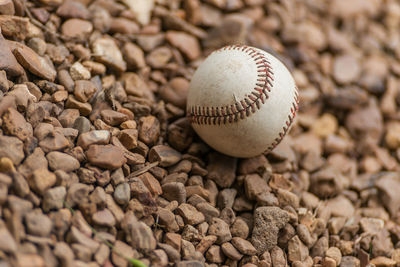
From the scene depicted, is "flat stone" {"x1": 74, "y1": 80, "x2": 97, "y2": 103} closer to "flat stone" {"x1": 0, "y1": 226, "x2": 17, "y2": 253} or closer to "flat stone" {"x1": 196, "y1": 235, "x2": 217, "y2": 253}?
"flat stone" {"x1": 0, "y1": 226, "x2": 17, "y2": 253}

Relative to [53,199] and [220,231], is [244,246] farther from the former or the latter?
[53,199]

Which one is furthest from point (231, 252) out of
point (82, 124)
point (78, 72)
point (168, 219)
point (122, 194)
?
point (78, 72)

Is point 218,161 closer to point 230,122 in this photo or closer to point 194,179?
point 194,179

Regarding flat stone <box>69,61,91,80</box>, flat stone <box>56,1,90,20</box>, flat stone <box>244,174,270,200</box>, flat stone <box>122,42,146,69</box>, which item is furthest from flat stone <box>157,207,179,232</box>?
flat stone <box>56,1,90,20</box>

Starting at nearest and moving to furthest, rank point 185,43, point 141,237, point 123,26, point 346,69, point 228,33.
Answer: point 141,237
point 123,26
point 185,43
point 228,33
point 346,69

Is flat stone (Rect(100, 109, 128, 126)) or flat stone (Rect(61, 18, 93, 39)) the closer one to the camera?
flat stone (Rect(100, 109, 128, 126))

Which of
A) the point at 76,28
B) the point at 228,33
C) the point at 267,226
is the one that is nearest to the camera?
the point at 267,226
